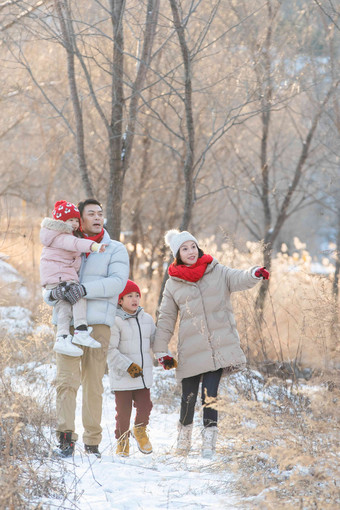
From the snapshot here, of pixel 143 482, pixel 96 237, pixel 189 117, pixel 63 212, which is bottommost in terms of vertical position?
pixel 143 482

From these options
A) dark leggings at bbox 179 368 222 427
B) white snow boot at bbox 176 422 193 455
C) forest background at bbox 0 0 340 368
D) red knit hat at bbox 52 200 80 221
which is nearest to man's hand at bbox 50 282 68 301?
red knit hat at bbox 52 200 80 221

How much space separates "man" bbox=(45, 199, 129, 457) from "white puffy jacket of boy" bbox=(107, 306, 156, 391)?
0.63 ft

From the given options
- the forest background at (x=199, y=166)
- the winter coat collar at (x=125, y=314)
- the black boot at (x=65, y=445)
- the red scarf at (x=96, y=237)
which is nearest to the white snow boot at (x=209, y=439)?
the forest background at (x=199, y=166)

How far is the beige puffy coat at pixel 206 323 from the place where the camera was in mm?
4133

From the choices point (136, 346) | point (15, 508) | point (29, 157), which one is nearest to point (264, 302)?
point (136, 346)

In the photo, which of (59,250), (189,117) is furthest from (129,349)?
(189,117)

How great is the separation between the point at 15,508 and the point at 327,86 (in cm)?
635

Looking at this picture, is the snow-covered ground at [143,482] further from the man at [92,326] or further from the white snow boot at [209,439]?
the man at [92,326]

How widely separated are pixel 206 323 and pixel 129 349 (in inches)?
24.0

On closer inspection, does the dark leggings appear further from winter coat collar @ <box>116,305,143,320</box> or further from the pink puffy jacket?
the pink puffy jacket

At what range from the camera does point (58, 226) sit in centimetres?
395

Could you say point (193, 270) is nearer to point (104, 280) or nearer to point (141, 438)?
point (104, 280)

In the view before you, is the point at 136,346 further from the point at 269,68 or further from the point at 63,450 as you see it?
the point at 269,68

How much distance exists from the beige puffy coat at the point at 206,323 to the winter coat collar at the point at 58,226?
90cm
